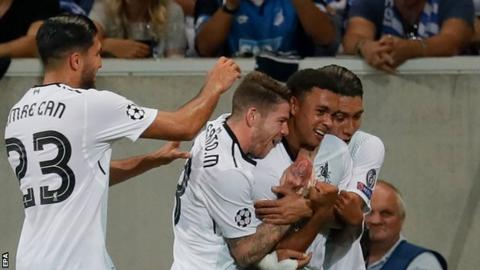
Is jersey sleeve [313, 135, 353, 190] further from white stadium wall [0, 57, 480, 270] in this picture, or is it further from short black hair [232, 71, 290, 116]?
white stadium wall [0, 57, 480, 270]

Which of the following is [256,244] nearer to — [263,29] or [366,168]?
[366,168]

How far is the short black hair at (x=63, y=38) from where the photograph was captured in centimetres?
633

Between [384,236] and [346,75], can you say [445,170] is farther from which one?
[346,75]

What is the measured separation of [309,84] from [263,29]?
7.50 ft

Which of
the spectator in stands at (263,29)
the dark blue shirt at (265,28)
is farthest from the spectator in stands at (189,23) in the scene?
the dark blue shirt at (265,28)

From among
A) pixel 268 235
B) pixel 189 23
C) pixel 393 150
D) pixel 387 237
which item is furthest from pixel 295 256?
pixel 189 23

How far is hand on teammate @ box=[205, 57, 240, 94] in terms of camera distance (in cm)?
632

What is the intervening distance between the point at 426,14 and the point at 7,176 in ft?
9.22

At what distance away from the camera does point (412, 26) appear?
28.9 ft

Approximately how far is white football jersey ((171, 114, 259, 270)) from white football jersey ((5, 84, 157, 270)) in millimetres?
318

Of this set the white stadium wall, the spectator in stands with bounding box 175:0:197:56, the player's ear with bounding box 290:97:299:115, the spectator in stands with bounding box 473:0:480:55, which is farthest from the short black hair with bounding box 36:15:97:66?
the spectator in stands with bounding box 473:0:480:55

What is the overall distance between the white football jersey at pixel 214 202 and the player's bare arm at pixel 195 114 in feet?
0.42

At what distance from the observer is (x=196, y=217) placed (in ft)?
20.9

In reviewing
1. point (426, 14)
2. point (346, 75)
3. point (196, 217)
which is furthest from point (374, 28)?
point (196, 217)
